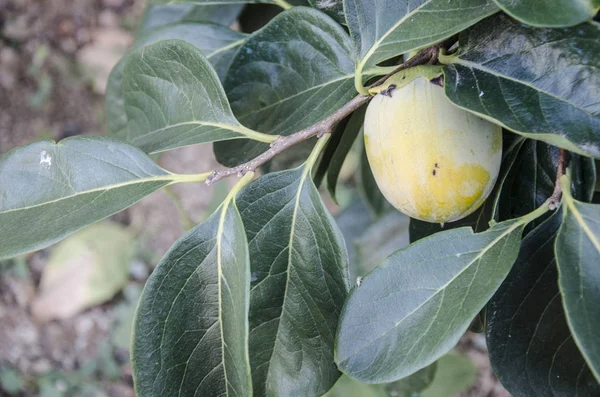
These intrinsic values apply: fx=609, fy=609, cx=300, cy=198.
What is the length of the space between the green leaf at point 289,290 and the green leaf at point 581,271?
240 mm

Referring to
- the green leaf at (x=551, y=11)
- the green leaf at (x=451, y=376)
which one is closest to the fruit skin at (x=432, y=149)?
the green leaf at (x=551, y=11)

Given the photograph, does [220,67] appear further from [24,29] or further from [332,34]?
[24,29]

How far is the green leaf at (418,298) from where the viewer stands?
527 millimetres

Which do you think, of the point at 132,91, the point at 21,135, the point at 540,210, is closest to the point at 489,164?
the point at 540,210

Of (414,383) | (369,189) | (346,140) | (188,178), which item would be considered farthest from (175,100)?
(414,383)

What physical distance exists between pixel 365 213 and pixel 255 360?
914 millimetres

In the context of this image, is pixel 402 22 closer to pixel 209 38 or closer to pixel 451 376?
pixel 209 38

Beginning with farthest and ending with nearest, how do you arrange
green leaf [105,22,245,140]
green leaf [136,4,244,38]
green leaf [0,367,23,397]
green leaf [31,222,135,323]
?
green leaf [31,222,135,323] < green leaf [0,367,23,397] < green leaf [136,4,244,38] < green leaf [105,22,245,140]

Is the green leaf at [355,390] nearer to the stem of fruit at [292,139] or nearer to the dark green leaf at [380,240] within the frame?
the dark green leaf at [380,240]

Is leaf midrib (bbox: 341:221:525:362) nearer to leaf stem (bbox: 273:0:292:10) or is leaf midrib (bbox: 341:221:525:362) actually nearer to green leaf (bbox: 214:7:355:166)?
green leaf (bbox: 214:7:355:166)

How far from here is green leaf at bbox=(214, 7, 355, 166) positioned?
67 centimetres

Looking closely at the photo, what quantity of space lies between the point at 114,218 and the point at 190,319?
1899 millimetres

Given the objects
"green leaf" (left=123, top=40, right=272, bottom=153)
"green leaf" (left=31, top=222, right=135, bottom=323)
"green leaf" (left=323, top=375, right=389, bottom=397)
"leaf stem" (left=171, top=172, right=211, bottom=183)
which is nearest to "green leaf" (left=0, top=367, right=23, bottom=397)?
"green leaf" (left=31, top=222, right=135, bottom=323)

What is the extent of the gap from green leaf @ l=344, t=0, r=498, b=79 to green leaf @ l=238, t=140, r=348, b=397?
0.14 meters
